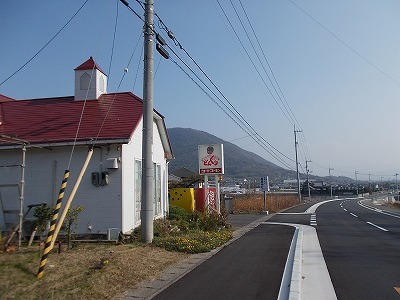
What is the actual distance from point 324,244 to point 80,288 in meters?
8.35

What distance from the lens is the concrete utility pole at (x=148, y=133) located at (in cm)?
1080

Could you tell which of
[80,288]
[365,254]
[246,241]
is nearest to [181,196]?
[246,241]

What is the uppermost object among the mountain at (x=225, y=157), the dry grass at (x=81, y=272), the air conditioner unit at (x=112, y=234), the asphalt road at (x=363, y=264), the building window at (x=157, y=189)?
the mountain at (x=225, y=157)

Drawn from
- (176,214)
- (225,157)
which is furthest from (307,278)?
(225,157)

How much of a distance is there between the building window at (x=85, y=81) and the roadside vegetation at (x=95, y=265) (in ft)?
21.6

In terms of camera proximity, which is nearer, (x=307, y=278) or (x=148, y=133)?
(x=307, y=278)

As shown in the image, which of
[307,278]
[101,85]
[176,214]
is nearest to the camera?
[307,278]

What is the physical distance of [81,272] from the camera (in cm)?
734

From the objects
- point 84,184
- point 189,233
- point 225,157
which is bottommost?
point 189,233

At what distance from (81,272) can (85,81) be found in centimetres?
977

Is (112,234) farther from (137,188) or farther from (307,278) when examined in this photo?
(307,278)

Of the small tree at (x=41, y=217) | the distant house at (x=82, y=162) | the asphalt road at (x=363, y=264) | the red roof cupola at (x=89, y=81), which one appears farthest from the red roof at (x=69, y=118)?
the asphalt road at (x=363, y=264)

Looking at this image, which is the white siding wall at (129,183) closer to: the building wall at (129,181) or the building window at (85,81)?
the building wall at (129,181)

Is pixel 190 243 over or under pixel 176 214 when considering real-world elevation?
under
